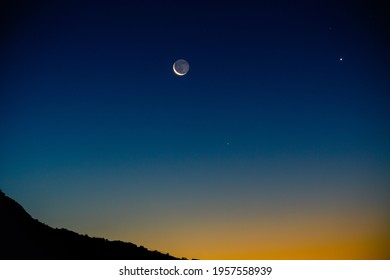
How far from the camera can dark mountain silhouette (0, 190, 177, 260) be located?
12871 millimetres

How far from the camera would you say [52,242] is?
50.4 feet

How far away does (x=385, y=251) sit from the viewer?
9.55m

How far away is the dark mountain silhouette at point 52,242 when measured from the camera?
12871 mm
